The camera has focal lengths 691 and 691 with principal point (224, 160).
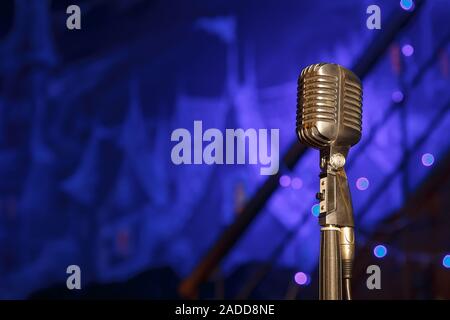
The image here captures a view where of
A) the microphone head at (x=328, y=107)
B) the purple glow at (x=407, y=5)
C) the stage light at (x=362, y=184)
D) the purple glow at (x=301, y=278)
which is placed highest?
the purple glow at (x=407, y=5)

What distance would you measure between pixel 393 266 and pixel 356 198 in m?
0.34

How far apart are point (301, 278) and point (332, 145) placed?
1726mm

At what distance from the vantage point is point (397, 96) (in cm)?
307

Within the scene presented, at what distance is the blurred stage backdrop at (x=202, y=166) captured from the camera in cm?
302

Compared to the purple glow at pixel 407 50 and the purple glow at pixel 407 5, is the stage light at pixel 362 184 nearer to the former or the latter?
the purple glow at pixel 407 50

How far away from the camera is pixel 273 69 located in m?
3.09

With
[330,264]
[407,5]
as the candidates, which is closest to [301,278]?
[407,5]

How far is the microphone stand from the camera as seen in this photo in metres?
1.35

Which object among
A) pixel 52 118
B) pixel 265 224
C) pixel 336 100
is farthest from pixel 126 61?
pixel 336 100

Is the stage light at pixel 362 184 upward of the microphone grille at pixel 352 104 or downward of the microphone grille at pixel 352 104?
upward

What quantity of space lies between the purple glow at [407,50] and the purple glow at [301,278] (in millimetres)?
1084

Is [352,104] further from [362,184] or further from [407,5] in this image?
[407,5]

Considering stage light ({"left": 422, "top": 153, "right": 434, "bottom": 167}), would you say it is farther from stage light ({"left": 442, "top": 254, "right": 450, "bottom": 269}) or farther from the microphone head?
the microphone head

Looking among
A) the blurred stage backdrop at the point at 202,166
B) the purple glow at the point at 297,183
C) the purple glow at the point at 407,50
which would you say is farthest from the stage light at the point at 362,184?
the purple glow at the point at 407,50
